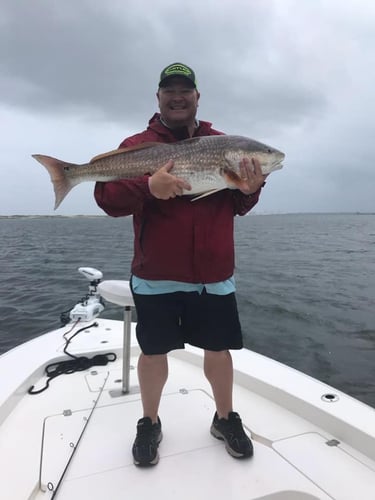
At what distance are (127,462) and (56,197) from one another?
2.17 m

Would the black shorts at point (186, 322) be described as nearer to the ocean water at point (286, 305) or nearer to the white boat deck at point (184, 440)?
the white boat deck at point (184, 440)

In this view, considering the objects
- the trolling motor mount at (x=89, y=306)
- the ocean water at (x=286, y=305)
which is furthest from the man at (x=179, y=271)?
the ocean water at (x=286, y=305)

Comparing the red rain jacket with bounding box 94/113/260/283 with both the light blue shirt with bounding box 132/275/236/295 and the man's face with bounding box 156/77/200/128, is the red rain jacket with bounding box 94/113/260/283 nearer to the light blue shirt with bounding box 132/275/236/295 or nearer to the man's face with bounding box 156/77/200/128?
the light blue shirt with bounding box 132/275/236/295

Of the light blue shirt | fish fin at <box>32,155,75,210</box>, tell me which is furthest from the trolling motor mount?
the light blue shirt

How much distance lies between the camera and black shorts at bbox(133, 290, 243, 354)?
282 centimetres

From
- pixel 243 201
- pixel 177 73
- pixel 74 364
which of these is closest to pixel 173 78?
pixel 177 73

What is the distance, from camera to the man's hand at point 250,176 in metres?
2.83

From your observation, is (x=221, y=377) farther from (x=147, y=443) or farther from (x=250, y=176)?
(x=250, y=176)

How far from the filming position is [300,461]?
2.75 m

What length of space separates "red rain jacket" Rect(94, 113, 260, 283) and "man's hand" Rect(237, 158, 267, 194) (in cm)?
26

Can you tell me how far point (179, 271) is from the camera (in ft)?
9.11

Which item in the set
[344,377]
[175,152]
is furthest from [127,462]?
[344,377]

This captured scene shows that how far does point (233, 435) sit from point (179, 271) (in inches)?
50.5

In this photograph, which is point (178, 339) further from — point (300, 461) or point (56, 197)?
point (56, 197)
